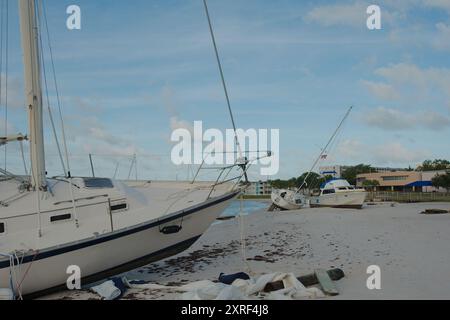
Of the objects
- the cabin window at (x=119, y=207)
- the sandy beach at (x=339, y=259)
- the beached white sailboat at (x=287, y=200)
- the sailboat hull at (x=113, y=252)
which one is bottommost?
the beached white sailboat at (x=287, y=200)

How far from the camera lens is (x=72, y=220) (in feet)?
31.8

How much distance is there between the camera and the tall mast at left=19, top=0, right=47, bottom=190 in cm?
997

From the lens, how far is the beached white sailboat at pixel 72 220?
872 centimetres

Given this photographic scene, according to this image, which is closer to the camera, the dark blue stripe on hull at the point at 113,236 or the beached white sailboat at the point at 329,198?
the dark blue stripe on hull at the point at 113,236

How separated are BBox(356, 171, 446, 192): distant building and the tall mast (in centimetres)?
8337

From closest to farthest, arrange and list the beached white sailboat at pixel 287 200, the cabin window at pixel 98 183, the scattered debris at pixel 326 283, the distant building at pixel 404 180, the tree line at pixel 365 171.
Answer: the scattered debris at pixel 326 283
the cabin window at pixel 98 183
the beached white sailboat at pixel 287 200
the tree line at pixel 365 171
the distant building at pixel 404 180

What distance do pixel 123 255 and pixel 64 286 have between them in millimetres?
1369

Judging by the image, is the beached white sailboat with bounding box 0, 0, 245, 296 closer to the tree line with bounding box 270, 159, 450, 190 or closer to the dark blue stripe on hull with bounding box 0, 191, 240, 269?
the dark blue stripe on hull with bounding box 0, 191, 240, 269

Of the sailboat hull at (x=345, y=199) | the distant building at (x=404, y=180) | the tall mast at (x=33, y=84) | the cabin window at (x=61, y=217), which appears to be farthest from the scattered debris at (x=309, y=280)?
the distant building at (x=404, y=180)

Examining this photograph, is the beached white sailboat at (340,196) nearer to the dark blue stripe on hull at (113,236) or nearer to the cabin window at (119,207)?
the dark blue stripe on hull at (113,236)

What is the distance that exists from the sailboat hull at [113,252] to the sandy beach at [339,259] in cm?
62

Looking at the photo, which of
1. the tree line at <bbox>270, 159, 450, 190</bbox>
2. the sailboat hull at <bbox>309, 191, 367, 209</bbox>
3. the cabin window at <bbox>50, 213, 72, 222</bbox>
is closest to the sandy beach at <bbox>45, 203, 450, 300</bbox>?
the cabin window at <bbox>50, 213, 72, 222</bbox>
